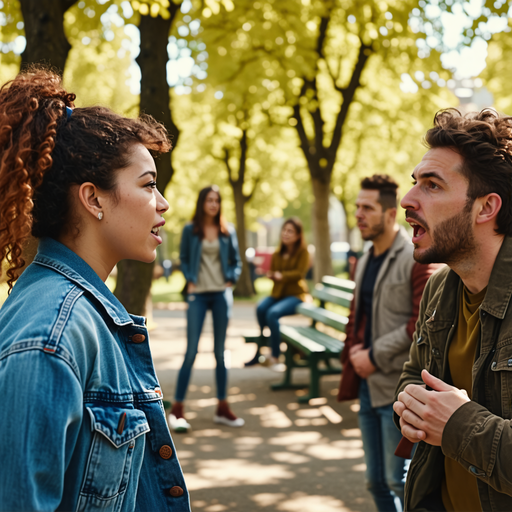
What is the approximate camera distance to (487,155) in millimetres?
2283

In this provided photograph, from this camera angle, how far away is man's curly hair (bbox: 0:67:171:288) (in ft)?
5.30

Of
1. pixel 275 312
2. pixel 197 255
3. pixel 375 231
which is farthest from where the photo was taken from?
pixel 275 312

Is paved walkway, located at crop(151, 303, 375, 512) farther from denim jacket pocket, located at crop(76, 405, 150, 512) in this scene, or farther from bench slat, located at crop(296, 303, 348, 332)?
denim jacket pocket, located at crop(76, 405, 150, 512)

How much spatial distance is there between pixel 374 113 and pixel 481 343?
17.2 metres

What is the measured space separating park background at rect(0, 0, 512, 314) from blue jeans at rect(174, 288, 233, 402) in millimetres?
587

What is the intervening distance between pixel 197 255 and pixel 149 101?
180 cm

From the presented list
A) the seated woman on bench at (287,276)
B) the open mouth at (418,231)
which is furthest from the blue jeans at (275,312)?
the open mouth at (418,231)

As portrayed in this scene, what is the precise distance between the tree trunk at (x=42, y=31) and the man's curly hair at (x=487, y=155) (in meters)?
4.29

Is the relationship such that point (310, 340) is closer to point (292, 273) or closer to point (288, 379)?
point (288, 379)

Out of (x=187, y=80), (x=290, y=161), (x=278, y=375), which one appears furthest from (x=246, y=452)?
(x=290, y=161)

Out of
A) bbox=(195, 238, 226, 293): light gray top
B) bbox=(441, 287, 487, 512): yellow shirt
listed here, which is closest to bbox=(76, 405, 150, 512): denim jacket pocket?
bbox=(441, 287, 487, 512): yellow shirt

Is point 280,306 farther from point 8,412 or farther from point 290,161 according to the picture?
point 290,161

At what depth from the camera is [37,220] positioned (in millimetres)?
1707

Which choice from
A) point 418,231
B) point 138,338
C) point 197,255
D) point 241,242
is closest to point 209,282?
point 197,255
